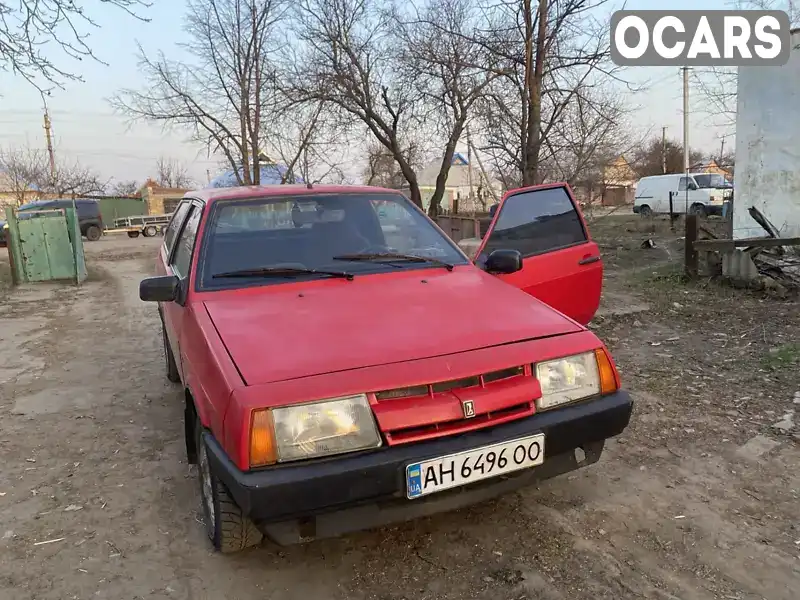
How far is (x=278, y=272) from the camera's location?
315 centimetres

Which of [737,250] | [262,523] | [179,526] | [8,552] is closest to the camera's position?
[262,523]

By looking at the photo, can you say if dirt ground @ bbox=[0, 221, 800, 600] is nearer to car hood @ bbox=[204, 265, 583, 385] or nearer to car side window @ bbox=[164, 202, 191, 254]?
car hood @ bbox=[204, 265, 583, 385]

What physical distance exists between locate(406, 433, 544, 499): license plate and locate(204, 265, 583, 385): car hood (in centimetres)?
40

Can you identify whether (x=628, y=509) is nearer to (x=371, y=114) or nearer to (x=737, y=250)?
(x=737, y=250)

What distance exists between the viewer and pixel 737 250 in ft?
26.3

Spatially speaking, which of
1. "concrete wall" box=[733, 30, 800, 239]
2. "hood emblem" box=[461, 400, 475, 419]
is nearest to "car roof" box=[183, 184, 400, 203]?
"hood emblem" box=[461, 400, 475, 419]

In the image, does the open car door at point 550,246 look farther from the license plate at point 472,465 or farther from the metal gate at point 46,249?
the metal gate at point 46,249

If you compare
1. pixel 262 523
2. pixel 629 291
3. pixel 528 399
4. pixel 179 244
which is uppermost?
pixel 179 244

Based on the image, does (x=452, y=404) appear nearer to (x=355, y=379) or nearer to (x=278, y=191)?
(x=355, y=379)

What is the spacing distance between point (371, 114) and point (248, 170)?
441cm

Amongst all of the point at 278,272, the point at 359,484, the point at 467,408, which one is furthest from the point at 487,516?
the point at 278,272

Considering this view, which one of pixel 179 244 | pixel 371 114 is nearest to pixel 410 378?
pixel 179 244

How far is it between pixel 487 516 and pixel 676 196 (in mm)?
26901

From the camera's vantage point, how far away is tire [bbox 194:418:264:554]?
2416 millimetres
